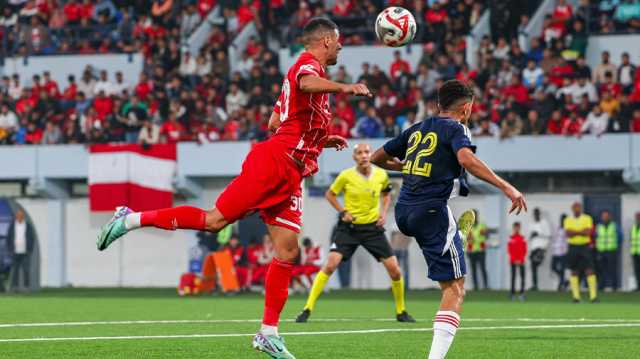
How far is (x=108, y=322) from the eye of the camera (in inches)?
669

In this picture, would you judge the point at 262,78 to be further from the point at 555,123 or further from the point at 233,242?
the point at 555,123

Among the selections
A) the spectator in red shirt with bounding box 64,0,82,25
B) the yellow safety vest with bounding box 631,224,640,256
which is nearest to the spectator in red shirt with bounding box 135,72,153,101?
the spectator in red shirt with bounding box 64,0,82,25

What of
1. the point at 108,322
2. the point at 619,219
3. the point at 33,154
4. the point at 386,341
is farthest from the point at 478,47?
the point at 386,341

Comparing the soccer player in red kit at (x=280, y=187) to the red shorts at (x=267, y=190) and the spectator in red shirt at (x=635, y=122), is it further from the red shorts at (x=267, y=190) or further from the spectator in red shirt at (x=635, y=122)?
the spectator in red shirt at (x=635, y=122)

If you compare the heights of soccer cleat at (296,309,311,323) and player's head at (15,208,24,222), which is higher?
player's head at (15,208,24,222)

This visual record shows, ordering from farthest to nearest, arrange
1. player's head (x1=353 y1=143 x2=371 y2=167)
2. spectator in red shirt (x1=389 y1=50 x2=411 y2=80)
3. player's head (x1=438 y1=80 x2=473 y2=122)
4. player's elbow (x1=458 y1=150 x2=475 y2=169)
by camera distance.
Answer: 1. spectator in red shirt (x1=389 y1=50 x2=411 y2=80)
2. player's head (x1=353 y1=143 x2=371 y2=167)
3. player's head (x1=438 y1=80 x2=473 y2=122)
4. player's elbow (x1=458 y1=150 x2=475 y2=169)

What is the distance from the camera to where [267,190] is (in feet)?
34.2

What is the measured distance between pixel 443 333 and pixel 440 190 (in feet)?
3.58

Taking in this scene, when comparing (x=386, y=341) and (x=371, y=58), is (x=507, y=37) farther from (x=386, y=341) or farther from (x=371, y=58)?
(x=386, y=341)

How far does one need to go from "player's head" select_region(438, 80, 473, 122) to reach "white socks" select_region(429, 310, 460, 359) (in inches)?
59.5

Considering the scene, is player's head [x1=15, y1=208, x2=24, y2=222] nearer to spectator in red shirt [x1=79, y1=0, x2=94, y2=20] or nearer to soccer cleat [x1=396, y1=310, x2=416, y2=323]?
spectator in red shirt [x1=79, y1=0, x2=94, y2=20]

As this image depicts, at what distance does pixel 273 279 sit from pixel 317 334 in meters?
3.83

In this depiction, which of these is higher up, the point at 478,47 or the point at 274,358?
the point at 478,47

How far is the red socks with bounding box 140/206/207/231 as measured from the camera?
409 inches
